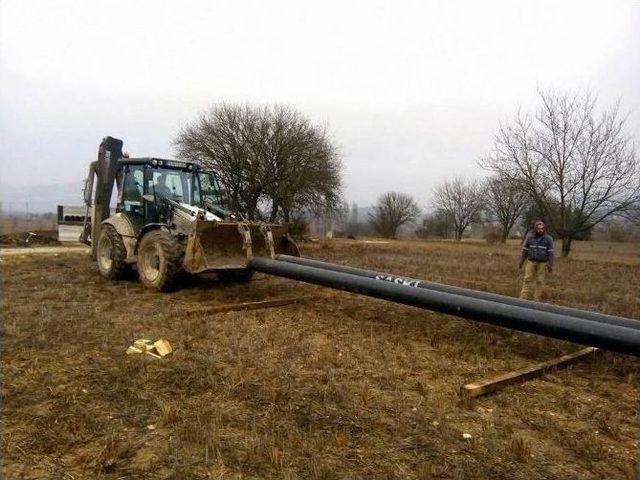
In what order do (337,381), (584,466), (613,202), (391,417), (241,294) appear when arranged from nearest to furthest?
(584,466), (391,417), (337,381), (241,294), (613,202)

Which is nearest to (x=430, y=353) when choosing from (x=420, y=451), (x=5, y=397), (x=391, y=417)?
(x=391, y=417)

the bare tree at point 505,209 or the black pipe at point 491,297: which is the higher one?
the bare tree at point 505,209

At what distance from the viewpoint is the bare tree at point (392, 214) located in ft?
212

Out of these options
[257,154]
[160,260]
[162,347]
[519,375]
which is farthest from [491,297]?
[257,154]

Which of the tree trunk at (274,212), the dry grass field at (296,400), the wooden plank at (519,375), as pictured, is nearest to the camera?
the dry grass field at (296,400)

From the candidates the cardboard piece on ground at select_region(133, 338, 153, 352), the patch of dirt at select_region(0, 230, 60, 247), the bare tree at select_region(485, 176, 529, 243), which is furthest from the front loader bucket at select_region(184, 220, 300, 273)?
the bare tree at select_region(485, 176, 529, 243)

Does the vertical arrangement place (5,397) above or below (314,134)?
below

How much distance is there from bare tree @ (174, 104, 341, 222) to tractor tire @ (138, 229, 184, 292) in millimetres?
16184

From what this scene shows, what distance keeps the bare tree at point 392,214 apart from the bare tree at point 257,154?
38377 millimetres

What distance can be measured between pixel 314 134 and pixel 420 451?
2524cm

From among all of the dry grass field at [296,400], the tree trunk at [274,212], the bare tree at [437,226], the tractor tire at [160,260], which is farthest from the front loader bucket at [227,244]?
the bare tree at [437,226]

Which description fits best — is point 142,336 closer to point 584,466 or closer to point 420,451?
point 420,451

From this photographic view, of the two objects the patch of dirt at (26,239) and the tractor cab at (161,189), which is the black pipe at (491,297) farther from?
the patch of dirt at (26,239)

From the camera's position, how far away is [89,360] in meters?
5.20
